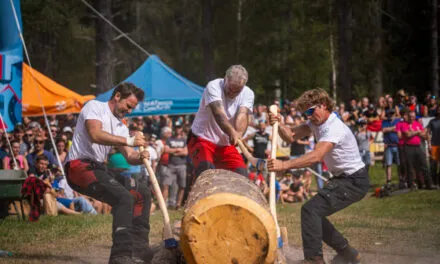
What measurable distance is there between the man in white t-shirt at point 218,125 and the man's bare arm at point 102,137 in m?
1.26

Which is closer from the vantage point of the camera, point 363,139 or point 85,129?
point 85,129

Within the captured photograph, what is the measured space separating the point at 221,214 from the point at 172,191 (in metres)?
9.48

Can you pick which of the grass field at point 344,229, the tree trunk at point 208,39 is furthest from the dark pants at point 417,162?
the tree trunk at point 208,39

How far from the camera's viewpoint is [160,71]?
18312 millimetres

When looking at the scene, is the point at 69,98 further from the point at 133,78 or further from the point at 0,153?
the point at 0,153

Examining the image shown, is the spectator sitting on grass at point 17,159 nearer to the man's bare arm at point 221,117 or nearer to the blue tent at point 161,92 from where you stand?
the blue tent at point 161,92

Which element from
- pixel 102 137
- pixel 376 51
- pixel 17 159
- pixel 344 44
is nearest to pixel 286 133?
pixel 102 137

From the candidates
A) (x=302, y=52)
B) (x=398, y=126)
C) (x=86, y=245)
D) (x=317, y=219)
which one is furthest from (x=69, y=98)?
(x=302, y=52)

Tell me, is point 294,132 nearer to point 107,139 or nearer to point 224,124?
point 224,124

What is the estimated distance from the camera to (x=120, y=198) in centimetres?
689

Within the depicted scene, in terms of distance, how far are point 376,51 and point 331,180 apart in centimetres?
2261

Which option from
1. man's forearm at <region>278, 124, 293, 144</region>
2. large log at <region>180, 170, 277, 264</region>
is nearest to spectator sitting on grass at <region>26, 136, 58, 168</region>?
man's forearm at <region>278, 124, 293, 144</region>

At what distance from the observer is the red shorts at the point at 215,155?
800 cm

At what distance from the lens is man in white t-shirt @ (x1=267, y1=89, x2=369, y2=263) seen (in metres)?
6.87
